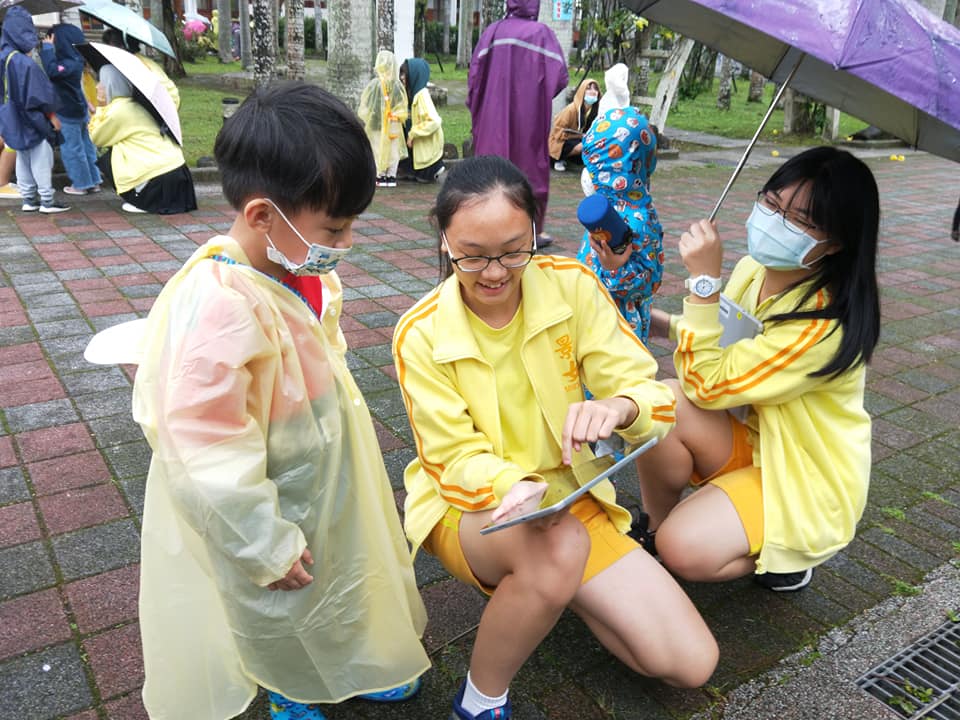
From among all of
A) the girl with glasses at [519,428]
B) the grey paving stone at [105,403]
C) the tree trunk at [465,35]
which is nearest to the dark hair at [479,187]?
the girl with glasses at [519,428]

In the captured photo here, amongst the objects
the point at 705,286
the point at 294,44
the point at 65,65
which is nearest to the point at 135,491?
the point at 705,286

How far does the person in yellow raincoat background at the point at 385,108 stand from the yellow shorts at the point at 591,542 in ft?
22.5

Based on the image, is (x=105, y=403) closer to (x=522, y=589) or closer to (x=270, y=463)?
(x=270, y=463)

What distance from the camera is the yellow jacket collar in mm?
1904

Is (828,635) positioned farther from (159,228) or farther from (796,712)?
(159,228)

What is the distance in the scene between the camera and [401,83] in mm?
8539

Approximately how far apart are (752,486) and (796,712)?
596 millimetres

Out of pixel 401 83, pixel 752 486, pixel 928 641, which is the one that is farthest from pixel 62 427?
pixel 401 83

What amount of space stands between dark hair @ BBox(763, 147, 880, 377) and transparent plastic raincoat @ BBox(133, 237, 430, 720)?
1.27 meters

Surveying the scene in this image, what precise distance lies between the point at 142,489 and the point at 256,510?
1.64 m

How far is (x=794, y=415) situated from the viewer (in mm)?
2213

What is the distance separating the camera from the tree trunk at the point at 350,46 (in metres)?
10.2

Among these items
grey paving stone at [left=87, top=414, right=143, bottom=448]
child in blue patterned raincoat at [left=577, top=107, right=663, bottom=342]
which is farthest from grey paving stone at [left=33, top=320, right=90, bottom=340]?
child in blue patterned raincoat at [left=577, top=107, right=663, bottom=342]

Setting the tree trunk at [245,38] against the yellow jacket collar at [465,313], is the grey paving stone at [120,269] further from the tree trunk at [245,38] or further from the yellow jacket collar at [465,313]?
the tree trunk at [245,38]
